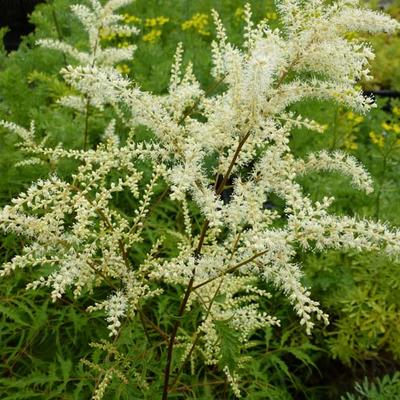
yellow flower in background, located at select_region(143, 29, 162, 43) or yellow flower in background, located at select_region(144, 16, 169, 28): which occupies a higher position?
yellow flower in background, located at select_region(144, 16, 169, 28)

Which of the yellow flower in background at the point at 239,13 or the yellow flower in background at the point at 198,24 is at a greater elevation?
the yellow flower in background at the point at 239,13

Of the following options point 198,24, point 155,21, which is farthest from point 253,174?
point 155,21

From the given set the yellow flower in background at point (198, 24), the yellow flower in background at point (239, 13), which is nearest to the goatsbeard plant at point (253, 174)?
the yellow flower in background at point (198, 24)

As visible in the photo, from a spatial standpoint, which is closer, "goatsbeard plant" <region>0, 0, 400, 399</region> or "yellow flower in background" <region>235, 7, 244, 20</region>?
"goatsbeard plant" <region>0, 0, 400, 399</region>

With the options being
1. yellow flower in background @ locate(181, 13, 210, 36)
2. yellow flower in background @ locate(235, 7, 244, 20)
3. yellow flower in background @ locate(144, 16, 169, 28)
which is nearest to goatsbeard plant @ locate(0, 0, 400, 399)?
yellow flower in background @ locate(181, 13, 210, 36)

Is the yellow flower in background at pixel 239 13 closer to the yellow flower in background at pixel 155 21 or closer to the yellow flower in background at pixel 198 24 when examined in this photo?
the yellow flower in background at pixel 198 24

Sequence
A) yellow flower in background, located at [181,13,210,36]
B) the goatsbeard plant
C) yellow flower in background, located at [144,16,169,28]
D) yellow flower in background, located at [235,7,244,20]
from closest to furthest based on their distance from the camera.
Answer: the goatsbeard plant, yellow flower in background, located at [181,13,210,36], yellow flower in background, located at [144,16,169,28], yellow flower in background, located at [235,7,244,20]

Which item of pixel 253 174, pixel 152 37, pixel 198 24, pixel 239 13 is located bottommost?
pixel 152 37

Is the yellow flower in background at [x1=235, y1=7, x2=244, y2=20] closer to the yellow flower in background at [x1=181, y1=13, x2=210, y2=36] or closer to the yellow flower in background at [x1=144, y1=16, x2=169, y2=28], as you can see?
the yellow flower in background at [x1=181, y1=13, x2=210, y2=36]

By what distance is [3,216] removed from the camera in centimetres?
212

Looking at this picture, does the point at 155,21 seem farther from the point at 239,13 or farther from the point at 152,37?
the point at 239,13

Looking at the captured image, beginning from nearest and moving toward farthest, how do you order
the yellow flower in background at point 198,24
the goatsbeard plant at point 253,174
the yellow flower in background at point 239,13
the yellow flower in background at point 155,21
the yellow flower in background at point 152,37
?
the goatsbeard plant at point 253,174 < the yellow flower in background at point 152,37 < the yellow flower in background at point 198,24 < the yellow flower in background at point 155,21 < the yellow flower in background at point 239,13

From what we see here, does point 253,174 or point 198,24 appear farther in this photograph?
point 198,24

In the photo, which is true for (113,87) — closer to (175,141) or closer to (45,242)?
(175,141)
